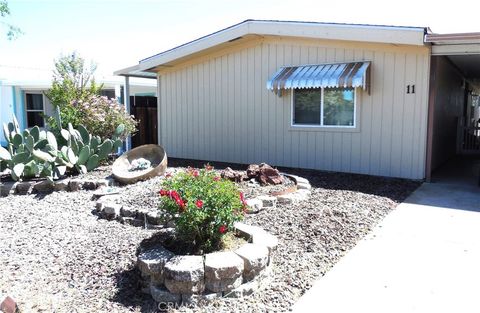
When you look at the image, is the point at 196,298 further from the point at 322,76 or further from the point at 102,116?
the point at 102,116

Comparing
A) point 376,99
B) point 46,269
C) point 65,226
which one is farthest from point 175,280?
point 376,99

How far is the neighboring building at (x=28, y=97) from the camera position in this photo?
15914 millimetres

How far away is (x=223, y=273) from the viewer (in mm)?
3328

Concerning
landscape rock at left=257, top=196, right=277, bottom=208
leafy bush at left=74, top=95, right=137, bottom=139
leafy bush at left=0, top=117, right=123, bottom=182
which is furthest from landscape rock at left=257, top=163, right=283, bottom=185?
leafy bush at left=74, top=95, right=137, bottom=139

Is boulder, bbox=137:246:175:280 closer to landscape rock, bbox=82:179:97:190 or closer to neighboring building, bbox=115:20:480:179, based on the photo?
landscape rock, bbox=82:179:97:190

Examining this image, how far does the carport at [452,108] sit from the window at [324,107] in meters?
1.60

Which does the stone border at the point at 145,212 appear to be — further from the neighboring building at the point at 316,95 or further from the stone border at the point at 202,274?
the neighboring building at the point at 316,95

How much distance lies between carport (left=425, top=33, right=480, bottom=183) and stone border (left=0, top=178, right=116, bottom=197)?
6.20 m

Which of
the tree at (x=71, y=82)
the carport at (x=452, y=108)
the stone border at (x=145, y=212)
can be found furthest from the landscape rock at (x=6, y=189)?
the carport at (x=452, y=108)

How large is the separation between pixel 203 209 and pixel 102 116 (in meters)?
6.38

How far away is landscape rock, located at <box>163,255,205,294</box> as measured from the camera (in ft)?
10.7

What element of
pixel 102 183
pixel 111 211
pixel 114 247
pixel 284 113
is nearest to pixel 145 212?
pixel 111 211

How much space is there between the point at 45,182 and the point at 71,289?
13.4ft

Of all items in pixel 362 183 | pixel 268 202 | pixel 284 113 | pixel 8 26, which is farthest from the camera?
pixel 8 26
